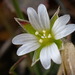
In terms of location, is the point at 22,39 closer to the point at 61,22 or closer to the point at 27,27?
the point at 27,27

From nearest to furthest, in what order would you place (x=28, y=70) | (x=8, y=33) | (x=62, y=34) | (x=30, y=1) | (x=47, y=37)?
(x=62, y=34) → (x=47, y=37) → (x=30, y=1) → (x=28, y=70) → (x=8, y=33)

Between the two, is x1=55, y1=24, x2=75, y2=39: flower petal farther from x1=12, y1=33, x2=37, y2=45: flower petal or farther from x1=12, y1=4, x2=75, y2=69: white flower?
x1=12, y1=33, x2=37, y2=45: flower petal

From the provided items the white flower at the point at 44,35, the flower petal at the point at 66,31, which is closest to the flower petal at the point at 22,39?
the white flower at the point at 44,35

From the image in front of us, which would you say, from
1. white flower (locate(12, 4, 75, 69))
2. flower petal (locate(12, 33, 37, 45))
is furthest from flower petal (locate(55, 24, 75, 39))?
flower petal (locate(12, 33, 37, 45))

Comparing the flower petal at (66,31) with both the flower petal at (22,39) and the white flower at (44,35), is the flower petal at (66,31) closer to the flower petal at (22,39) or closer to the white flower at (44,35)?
the white flower at (44,35)

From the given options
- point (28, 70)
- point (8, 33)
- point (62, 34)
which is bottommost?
point (28, 70)

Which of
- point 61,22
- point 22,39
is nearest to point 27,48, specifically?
point 22,39

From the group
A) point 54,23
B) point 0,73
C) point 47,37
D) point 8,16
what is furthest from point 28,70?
point 54,23

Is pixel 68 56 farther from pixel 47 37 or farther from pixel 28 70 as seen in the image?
pixel 28 70
